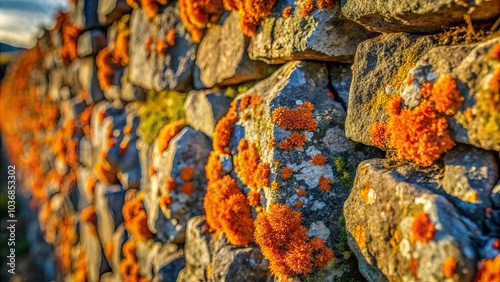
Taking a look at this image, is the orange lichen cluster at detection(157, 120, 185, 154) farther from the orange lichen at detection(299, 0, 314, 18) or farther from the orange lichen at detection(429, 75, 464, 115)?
the orange lichen at detection(429, 75, 464, 115)

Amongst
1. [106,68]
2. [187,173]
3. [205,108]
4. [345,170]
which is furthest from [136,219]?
[345,170]

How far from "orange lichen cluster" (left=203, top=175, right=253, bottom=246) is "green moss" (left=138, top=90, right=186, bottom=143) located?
2.68 m

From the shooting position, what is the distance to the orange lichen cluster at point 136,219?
8297 millimetres

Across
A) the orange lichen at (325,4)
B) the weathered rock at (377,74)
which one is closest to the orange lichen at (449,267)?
the weathered rock at (377,74)

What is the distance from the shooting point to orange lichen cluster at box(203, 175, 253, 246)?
559 cm

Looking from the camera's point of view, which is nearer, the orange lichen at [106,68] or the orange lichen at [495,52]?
the orange lichen at [495,52]

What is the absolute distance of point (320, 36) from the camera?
4.96m

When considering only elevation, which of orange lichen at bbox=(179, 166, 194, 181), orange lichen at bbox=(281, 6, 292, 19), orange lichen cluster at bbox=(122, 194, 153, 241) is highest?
orange lichen at bbox=(281, 6, 292, 19)

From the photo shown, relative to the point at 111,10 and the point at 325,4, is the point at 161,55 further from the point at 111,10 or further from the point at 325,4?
the point at 325,4

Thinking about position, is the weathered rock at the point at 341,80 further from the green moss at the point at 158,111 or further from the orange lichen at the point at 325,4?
the green moss at the point at 158,111

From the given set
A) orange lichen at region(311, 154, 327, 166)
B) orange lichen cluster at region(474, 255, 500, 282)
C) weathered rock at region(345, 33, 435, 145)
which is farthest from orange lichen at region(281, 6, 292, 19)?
orange lichen cluster at region(474, 255, 500, 282)

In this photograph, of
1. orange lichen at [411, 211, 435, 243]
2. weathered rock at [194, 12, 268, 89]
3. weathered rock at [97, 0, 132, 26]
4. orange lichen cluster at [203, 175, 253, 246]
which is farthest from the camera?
weathered rock at [97, 0, 132, 26]

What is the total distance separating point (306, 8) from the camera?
198 inches

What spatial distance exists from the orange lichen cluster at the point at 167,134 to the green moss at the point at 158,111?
0.30 meters
